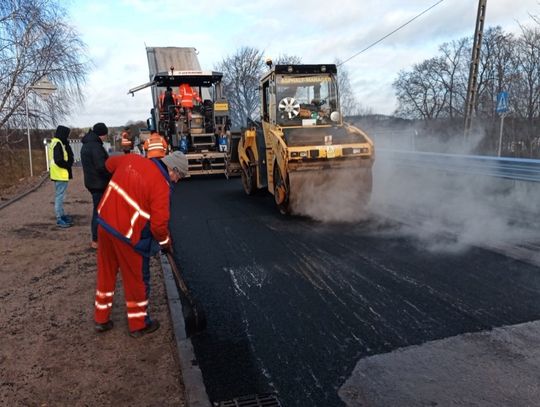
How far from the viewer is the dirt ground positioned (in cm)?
320

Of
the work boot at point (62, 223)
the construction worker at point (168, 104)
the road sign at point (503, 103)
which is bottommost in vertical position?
the work boot at point (62, 223)

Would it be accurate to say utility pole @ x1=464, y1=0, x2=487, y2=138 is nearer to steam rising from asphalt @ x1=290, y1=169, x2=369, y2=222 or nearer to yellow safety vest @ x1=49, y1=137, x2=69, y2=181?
steam rising from asphalt @ x1=290, y1=169, x2=369, y2=222

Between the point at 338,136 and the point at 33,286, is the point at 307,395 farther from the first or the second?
the point at 338,136

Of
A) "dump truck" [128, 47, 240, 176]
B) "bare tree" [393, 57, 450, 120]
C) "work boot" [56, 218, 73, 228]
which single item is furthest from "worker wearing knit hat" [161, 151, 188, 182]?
"bare tree" [393, 57, 450, 120]

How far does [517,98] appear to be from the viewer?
2834 cm

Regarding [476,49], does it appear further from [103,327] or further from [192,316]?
[103,327]

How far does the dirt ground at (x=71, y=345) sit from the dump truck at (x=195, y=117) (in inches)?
358

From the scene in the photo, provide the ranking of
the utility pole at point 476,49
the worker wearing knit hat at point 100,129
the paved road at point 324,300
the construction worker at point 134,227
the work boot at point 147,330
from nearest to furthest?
1. the paved road at point 324,300
2. the construction worker at point 134,227
3. the work boot at point 147,330
4. the worker wearing knit hat at point 100,129
5. the utility pole at point 476,49

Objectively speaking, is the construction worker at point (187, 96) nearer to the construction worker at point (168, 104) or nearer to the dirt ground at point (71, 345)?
the construction worker at point (168, 104)

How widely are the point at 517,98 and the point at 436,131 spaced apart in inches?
190

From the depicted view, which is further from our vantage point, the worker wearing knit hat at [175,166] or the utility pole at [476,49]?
the utility pole at [476,49]

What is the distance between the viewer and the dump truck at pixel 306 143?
27.1ft

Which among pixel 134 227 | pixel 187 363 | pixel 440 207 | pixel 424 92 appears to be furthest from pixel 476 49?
pixel 424 92

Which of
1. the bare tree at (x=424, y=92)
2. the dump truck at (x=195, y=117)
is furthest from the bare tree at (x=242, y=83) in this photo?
the dump truck at (x=195, y=117)
